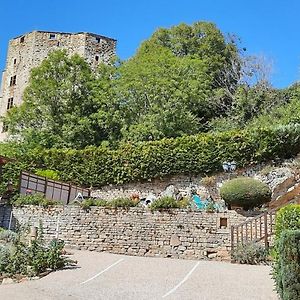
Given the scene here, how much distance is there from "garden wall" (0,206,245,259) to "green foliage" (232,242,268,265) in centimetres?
102

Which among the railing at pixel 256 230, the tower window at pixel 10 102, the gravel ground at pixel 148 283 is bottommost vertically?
the gravel ground at pixel 148 283

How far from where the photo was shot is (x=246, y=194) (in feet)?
47.5

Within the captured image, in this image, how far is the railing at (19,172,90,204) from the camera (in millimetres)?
19203

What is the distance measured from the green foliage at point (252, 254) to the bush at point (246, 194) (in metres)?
2.36

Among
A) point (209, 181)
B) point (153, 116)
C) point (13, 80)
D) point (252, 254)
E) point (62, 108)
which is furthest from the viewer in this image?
point (13, 80)

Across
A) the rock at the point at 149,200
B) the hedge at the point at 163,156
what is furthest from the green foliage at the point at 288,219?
the hedge at the point at 163,156

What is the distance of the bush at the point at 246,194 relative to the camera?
14.4m

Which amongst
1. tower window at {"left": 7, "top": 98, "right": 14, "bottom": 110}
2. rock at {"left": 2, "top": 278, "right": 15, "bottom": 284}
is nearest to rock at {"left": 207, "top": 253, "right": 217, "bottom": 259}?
rock at {"left": 2, "top": 278, "right": 15, "bottom": 284}

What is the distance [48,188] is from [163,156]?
5.92 meters

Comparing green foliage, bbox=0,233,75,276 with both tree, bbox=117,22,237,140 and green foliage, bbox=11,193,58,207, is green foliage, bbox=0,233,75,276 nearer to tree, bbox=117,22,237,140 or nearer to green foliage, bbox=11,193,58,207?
green foliage, bbox=11,193,58,207

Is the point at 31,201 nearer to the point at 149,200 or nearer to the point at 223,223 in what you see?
the point at 149,200

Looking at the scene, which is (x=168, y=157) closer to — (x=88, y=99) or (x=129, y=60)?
(x=88, y=99)

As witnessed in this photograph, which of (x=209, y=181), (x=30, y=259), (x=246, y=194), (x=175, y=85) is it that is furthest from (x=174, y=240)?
(x=175, y=85)

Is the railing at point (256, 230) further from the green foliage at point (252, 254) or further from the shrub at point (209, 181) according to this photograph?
the shrub at point (209, 181)
